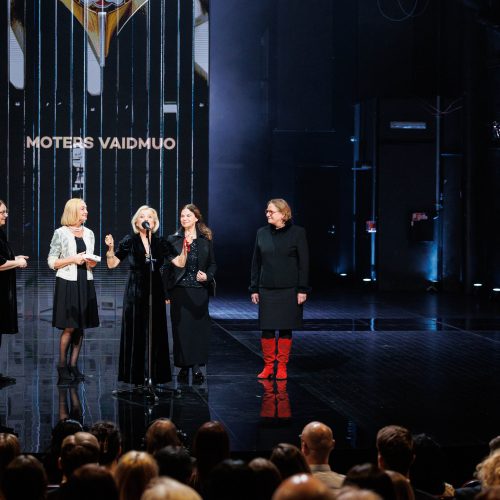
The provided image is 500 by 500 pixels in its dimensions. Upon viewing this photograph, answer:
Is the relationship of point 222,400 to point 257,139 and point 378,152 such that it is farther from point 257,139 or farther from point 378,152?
point 257,139

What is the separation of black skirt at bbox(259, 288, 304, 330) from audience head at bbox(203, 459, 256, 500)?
537 cm

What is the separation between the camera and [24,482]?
3119mm

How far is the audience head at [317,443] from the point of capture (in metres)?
4.28

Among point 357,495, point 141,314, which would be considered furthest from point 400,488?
point 141,314

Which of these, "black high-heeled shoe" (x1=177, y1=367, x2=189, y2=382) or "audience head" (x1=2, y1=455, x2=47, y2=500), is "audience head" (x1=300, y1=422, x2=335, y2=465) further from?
"black high-heeled shoe" (x1=177, y1=367, x2=189, y2=382)

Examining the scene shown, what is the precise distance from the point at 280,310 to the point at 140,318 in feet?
4.09

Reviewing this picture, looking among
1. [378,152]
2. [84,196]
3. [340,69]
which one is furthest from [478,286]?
[84,196]

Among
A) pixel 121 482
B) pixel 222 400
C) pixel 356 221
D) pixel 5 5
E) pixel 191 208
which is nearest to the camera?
pixel 121 482

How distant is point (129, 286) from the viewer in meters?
7.80

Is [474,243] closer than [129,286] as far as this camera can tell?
No

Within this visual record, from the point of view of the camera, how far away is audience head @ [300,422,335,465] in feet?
14.0

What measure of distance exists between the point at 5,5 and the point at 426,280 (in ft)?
27.7

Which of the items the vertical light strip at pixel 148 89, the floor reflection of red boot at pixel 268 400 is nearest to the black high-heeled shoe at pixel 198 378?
the floor reflection of red boot at pixel 268 400

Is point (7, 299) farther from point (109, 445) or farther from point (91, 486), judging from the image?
point (91, 486)
